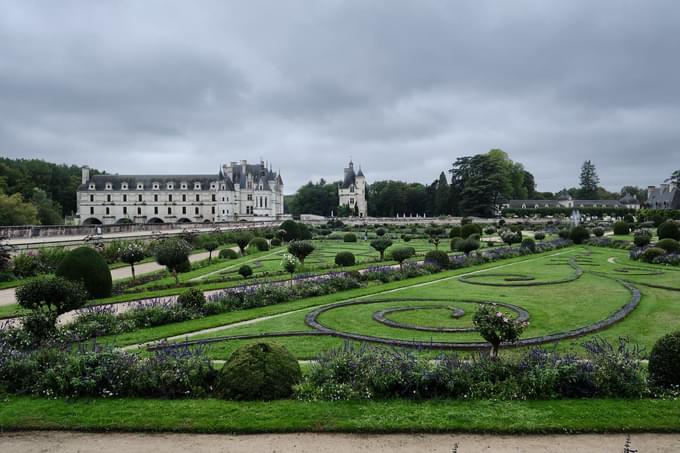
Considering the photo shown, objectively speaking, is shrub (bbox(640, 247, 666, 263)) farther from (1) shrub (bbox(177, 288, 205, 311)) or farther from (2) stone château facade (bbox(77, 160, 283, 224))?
(2) stone château facade (bbox(77, 160, 283, 224))

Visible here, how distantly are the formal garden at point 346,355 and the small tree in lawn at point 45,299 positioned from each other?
0.03m

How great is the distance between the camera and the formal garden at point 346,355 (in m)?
6.38

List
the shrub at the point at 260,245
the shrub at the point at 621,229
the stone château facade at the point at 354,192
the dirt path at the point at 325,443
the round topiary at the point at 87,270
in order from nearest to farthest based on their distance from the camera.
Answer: the dirt path at the point at 325,443
the round topiary at the point at 87,270
the shrub at the point at 260,245
the shrub at the point at 621,229
the stone château facade at the point at 354,192

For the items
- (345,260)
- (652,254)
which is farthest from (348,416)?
→ (652,254)

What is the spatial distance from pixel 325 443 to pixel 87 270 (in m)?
12.7

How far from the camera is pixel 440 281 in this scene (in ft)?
60.9

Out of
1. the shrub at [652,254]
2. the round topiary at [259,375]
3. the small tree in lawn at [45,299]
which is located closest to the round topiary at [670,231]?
the shrub at [652,254]

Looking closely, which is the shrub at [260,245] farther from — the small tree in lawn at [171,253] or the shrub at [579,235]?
the shrub at [579,235]

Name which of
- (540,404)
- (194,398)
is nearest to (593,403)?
(540,404)

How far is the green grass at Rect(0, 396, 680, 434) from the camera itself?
6.06m

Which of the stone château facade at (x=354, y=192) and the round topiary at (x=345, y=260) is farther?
the stone château facade at (x=354, y=192)

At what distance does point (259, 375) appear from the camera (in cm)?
688

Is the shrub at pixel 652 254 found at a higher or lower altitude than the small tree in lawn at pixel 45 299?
lower

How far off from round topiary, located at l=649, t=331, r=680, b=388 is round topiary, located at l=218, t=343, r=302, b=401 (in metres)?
5.37
